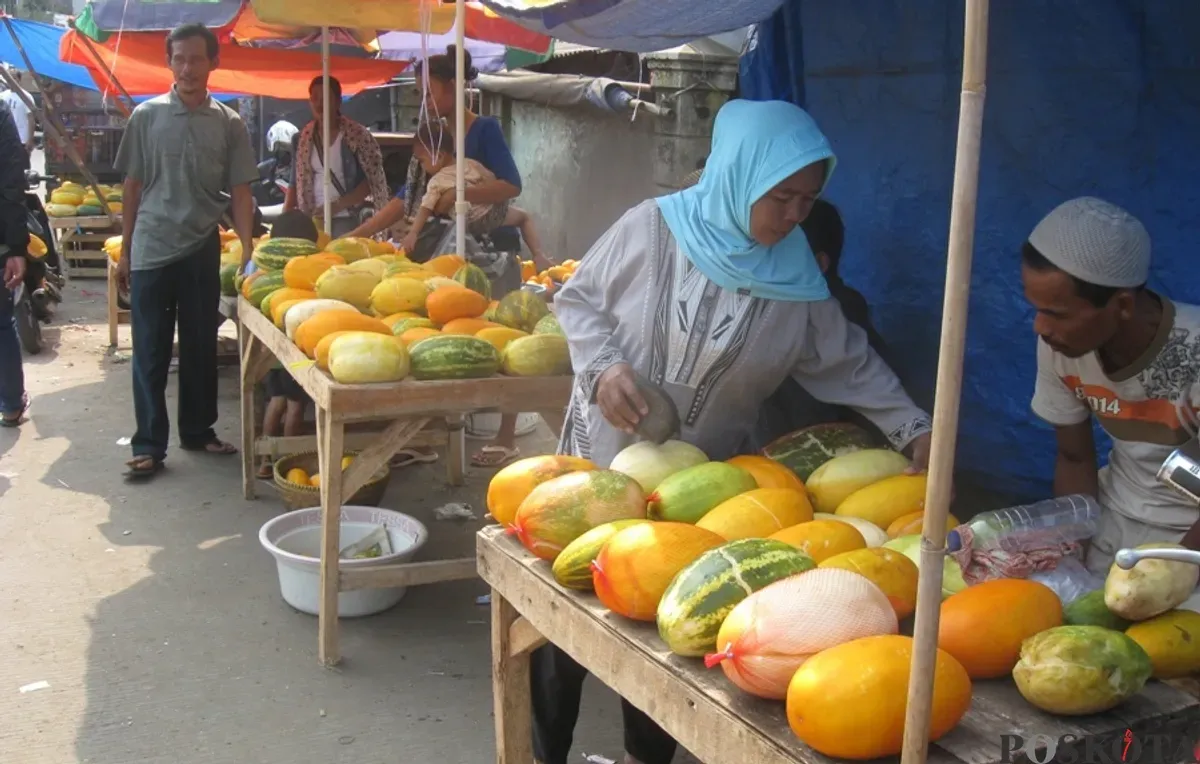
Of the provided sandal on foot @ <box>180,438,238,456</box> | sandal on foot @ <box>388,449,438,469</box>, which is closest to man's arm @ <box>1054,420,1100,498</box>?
sandal on foot @ <box>388,449,438,469</box>

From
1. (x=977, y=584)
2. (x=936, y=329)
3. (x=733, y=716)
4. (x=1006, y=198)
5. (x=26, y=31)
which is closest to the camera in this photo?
(x=733, y=716)

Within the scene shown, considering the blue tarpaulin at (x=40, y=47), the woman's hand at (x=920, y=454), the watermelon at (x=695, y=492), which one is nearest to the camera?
the watermelon at (x=695, y=492)

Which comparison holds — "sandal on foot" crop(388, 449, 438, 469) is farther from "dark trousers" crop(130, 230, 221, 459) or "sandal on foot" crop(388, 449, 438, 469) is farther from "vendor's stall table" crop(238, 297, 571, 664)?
"vendor's stall table" crop(238, 297, 571, 664)

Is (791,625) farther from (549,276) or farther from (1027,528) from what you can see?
(549,276)

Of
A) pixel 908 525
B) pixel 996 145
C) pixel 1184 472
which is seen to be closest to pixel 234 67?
pixel 996 145

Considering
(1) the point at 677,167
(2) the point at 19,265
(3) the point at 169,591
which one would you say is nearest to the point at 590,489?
(3) the point at 169,591

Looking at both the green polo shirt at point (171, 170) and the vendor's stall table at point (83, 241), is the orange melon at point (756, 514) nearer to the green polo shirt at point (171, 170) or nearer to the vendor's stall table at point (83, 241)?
the green polo shirt at point (171, 170)

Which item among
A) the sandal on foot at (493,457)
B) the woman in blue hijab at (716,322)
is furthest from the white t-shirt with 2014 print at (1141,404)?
the sandal on foot at (493,457)

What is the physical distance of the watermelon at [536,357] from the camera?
145 inches

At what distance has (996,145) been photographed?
10.9 ft

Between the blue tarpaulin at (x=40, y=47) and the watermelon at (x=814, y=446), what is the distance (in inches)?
381

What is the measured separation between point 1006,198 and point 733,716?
91.5 inches

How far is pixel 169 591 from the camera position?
4520 mm

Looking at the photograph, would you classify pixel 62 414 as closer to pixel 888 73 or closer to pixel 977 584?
pixel 888 73
